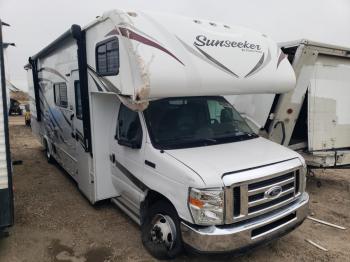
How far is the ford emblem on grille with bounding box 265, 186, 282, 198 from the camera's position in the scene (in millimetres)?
3842

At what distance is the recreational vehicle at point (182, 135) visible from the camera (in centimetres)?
363

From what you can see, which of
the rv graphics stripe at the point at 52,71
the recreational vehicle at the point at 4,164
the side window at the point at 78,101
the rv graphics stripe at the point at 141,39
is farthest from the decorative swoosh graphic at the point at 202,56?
the rv graphics stripe at the point at 52,71

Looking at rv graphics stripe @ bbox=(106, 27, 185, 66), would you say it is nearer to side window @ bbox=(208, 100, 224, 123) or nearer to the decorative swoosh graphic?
the decorative swoosh graphic

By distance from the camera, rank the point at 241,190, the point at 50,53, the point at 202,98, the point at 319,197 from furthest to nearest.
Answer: the point at 50,53 < the point at 319,197 < the point at 202,98 < the point at 241,190

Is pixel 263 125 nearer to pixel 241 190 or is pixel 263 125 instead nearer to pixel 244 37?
pixel 244 37

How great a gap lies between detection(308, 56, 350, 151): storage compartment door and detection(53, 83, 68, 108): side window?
5.16 meters

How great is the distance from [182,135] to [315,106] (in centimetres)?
383

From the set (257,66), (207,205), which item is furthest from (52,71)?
(207,205)

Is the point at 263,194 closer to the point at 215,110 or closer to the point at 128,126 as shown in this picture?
the point at 215,110

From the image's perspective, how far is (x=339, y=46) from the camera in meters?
6.86

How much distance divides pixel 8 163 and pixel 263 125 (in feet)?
16.4

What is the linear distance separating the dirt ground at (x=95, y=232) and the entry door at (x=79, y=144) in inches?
16.8

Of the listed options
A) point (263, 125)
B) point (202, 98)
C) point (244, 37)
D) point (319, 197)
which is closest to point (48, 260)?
point (202, 98)

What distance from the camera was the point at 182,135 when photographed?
14.6 feet
